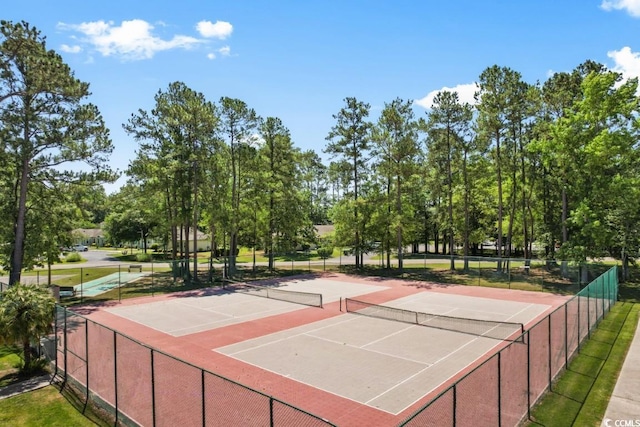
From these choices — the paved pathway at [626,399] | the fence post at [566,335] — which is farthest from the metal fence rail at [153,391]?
the fence post at [566,335]

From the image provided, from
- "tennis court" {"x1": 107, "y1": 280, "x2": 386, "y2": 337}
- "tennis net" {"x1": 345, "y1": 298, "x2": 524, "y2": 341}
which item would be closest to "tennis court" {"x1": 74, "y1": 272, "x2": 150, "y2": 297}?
"tennis court" {"x1": 107, "y1": 280, "x2": 386, "y2": 337}

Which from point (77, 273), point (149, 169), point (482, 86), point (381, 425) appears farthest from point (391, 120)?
point (77, 273)

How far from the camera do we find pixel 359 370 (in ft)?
51.6

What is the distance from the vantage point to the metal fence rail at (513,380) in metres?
9.48

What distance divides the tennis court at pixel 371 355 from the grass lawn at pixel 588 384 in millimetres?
3260

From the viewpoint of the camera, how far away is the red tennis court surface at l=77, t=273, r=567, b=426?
13.6 meters

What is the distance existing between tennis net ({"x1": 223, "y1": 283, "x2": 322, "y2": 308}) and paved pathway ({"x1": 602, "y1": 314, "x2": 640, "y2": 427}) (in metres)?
16.2

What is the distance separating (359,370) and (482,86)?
3186 cm

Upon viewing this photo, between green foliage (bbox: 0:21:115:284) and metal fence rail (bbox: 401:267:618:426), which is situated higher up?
green foliage (bbox: 0:21:115:284)

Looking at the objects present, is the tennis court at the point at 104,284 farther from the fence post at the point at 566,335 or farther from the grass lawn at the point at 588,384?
the grass lawn at the point at 588,384

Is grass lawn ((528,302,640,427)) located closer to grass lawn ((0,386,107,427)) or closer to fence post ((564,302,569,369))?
fence post ((564,302,569,369))

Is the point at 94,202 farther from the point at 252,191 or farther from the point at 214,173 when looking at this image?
the point at 252,191

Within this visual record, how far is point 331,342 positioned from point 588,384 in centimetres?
982

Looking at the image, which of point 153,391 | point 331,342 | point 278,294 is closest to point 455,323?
point 331,342
